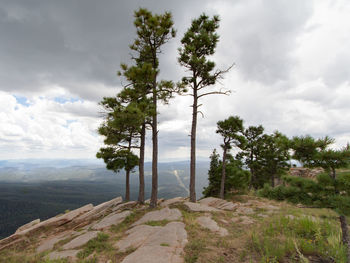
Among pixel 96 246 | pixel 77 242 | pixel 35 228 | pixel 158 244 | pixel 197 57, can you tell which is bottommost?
pixel 35 228

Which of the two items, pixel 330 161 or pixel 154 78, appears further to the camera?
pixel 154 78

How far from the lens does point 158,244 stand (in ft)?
18.5

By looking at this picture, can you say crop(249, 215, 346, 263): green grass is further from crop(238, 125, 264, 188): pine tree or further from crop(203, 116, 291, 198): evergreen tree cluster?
crop(238, 125, 264, 188): pine tree

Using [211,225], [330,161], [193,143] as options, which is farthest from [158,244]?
[193,143]

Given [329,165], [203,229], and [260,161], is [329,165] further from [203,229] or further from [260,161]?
[260,161]

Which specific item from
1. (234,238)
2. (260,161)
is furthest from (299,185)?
(260,161)

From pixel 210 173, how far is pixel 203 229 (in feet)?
58.7

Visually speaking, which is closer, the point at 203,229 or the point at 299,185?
the point at 299,185

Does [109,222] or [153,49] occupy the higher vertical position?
[153,49]

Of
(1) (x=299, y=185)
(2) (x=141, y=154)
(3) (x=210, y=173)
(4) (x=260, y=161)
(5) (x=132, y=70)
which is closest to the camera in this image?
(1) (x=299, y=185)

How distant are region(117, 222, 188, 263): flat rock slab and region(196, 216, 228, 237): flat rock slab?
113cm

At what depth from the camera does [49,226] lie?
1391cm

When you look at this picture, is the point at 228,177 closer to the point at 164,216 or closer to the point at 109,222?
the point at 164,216

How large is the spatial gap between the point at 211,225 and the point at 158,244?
347 centimetres
